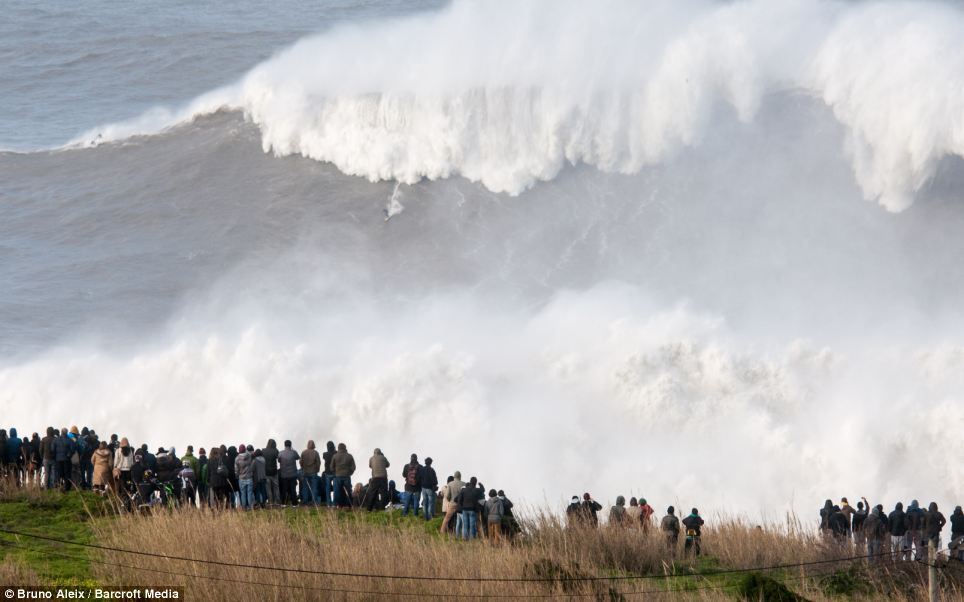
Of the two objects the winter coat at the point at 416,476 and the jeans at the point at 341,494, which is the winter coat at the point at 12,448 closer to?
the jeans at the point at 341,494

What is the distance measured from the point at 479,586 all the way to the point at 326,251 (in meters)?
18.6

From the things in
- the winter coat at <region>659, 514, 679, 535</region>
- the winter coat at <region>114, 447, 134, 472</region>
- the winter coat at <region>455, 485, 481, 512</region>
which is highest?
the winter coat at <region>114, 447, 134, 472</region>

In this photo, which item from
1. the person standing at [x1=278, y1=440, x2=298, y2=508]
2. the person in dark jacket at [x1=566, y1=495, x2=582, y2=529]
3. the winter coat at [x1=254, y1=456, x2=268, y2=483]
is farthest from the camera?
the person standing at [x1=278, y1=440, x2=298, y2=508]

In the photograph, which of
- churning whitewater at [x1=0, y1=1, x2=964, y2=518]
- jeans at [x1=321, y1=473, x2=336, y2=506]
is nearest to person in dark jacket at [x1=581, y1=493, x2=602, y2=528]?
jeans at [x1=321, y1=473, x2=336, y2=506]

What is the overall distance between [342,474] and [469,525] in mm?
2461

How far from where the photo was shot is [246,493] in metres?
16.5

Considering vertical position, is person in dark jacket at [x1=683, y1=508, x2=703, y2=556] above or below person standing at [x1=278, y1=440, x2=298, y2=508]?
below

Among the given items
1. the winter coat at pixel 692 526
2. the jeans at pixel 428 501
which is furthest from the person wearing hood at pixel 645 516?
the jeans at pixel 428 501

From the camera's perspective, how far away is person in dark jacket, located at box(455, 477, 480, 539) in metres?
15.3

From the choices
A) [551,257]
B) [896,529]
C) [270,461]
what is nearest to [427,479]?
[270,461]

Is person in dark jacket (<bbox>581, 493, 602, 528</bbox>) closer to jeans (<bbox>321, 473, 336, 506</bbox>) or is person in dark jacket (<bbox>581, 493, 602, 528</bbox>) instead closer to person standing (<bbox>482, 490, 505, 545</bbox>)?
person standing (<bbox>482, 490, 505, 545</bbox>)

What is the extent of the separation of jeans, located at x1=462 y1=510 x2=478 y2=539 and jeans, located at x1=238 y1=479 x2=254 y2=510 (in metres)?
3.06

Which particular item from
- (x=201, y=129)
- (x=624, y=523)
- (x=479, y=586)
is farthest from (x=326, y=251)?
(x=479, y=586)

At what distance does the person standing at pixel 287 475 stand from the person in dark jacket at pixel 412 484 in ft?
5.21
